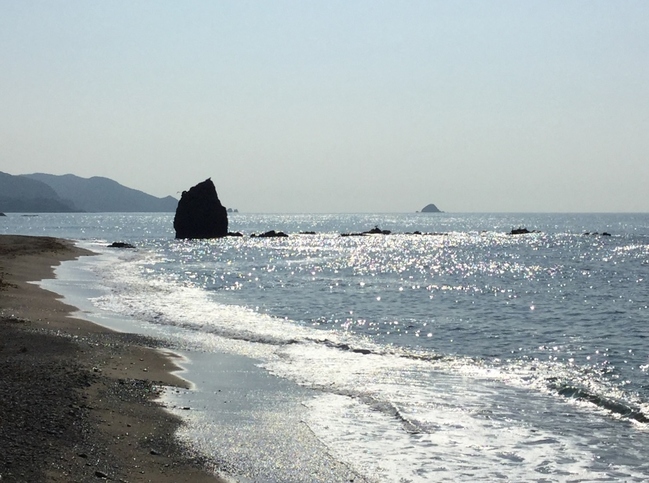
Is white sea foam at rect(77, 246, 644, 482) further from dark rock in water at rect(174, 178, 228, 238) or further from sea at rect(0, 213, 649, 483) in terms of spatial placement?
dark rock in water at rect(174, 178, 228, 238)

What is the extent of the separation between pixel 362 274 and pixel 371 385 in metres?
45.2

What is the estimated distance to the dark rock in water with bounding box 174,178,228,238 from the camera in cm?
12594

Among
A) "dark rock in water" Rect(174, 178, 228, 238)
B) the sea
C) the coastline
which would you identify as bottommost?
the sea

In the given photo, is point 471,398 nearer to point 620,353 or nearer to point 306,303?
point 620,353

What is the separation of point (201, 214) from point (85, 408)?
11941cm

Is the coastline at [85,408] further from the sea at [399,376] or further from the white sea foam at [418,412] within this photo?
the white sea foam at [418,412]

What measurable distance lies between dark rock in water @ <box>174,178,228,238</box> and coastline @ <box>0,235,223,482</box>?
10277 cm

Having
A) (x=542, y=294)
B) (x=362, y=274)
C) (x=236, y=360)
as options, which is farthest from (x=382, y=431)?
(x=362, y=274)

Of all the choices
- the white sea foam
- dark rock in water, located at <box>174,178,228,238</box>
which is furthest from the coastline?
dark rock in water, located at <box>174,178,228,238</box>

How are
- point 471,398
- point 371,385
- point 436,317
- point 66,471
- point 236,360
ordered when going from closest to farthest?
point 66,471 < point 471,398 < point 371,385 < point 236,360 < point 436,317

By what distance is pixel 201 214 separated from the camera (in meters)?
131

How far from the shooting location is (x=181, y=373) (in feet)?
61.7

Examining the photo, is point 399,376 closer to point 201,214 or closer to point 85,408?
point 85,408

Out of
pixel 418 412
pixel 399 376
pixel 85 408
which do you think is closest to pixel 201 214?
pixel 399 376
